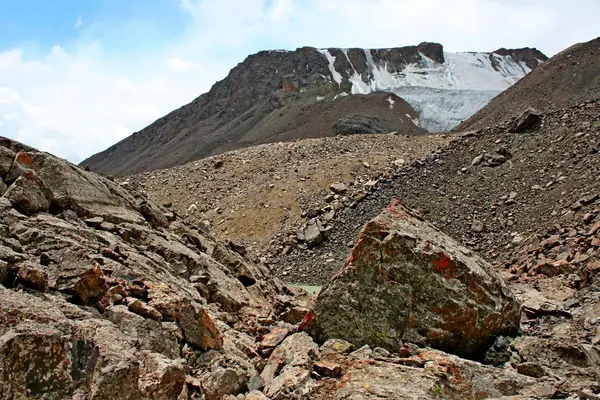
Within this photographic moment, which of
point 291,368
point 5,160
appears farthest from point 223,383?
point 5,160

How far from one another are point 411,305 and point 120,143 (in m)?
99.8

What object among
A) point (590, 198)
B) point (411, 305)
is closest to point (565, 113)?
point (590, 198)

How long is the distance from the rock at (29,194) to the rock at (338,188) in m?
18.3

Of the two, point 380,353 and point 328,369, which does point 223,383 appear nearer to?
point 328,369

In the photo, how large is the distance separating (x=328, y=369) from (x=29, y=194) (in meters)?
5.33

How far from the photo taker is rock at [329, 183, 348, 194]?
2588 cm

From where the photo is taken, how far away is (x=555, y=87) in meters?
45.7

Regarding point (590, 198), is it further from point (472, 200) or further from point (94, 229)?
point (94, 229)

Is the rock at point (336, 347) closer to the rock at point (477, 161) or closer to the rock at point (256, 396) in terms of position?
the rock at point (256, 396)

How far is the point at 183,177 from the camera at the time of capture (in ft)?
104

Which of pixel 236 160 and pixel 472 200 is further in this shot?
pixel 236 160

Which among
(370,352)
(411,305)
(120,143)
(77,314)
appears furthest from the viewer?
(120,143)

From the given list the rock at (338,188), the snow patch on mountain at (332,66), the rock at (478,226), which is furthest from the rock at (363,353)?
the snow patch on mountain at (332,66)

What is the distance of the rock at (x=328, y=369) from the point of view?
6.14 meters
